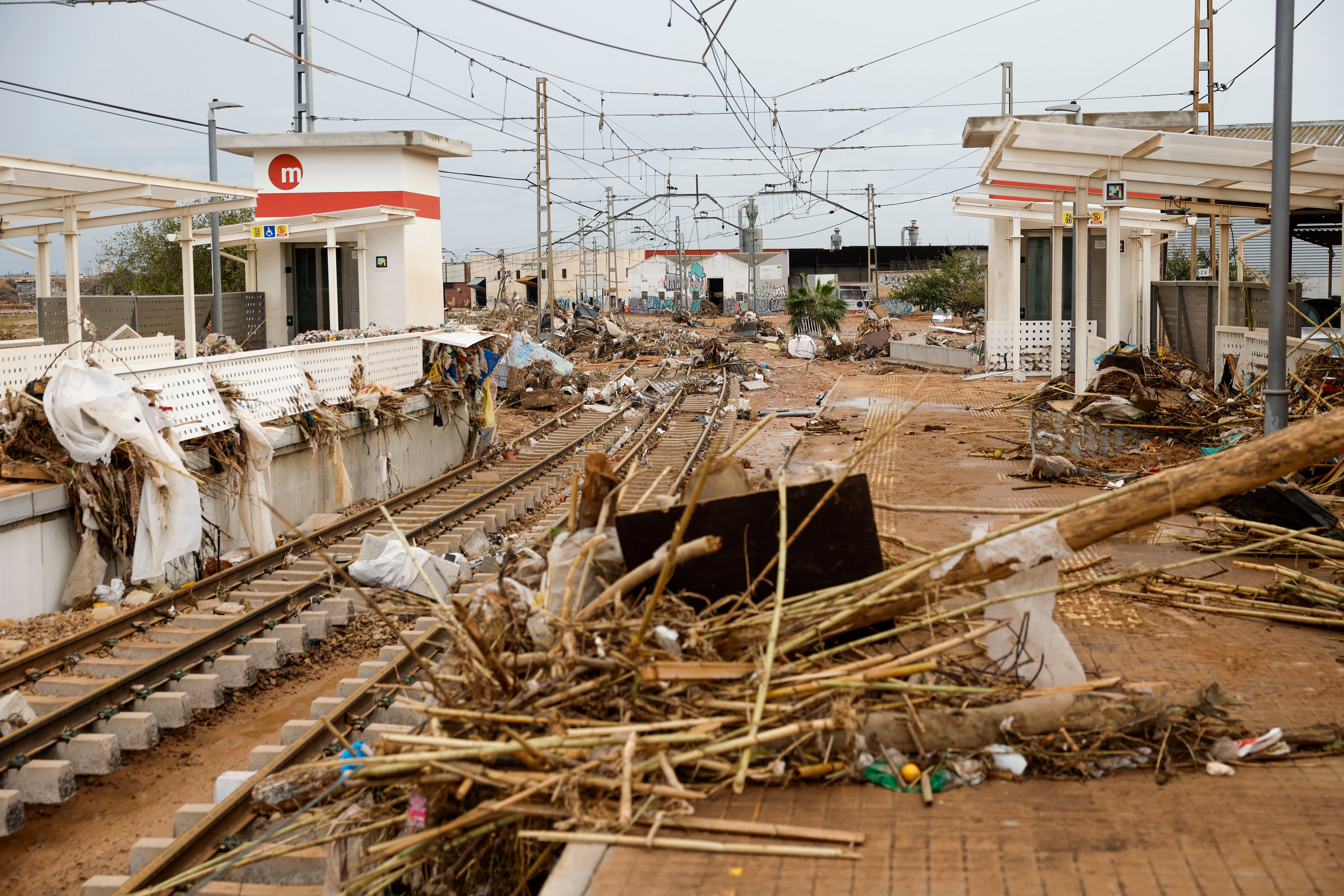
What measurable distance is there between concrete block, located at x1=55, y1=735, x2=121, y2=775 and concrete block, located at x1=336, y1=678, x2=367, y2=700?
1.42 meters

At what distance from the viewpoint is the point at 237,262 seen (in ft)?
127

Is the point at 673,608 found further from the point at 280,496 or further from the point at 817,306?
the point at 817,306

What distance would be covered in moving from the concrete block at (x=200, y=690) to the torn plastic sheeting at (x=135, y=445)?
7.87 ft

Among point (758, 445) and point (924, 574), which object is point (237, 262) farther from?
point (924, 574)

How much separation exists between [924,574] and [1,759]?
5.30 meters

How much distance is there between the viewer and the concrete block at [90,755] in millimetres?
6676

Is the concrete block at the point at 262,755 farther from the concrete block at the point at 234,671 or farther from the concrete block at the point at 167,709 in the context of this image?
the concrete block at the point at 234,671

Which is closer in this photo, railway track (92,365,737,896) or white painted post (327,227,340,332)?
railway track (92,365,737,896)

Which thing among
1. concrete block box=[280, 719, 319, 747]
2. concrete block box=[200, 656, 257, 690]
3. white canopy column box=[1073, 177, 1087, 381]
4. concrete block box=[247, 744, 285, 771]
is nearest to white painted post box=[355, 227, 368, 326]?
white canopy column box=[1073, 177, 1087, 381]

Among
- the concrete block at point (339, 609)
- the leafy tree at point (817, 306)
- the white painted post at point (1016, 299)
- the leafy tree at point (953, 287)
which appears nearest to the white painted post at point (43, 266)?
the concrete block at point (339, 609)

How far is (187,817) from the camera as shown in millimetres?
5738

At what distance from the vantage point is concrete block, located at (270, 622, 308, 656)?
28.8ft

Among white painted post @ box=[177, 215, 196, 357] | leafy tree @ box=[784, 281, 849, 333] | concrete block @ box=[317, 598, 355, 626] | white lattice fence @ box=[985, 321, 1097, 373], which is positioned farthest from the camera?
leafy tree @ box=[784, 281, 849, 333]

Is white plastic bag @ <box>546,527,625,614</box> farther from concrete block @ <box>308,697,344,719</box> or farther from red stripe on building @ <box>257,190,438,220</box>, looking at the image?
red stripe on building @ <box>257,190,438,220</box>
